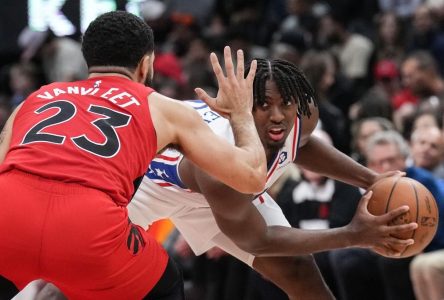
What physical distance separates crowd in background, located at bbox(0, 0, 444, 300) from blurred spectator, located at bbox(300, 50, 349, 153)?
11 mm

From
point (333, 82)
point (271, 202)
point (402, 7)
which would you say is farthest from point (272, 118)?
point (402, 7)

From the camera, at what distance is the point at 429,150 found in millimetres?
6879

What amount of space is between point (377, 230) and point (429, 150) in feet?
8.76

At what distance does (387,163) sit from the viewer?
21.0 feet

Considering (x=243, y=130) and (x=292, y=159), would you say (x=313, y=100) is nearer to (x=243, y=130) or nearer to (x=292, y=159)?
(x=292, y=159)

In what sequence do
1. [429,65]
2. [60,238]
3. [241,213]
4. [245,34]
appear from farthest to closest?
[245,34]
[429,65]
[241,213]
[60,238]

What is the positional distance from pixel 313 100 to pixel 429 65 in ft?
11.9

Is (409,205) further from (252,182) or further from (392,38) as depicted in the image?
(392,38)

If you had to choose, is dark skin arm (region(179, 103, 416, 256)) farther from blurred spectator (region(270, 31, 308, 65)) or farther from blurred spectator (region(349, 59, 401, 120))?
blurred spectator (region(270, 31, 308, 65))

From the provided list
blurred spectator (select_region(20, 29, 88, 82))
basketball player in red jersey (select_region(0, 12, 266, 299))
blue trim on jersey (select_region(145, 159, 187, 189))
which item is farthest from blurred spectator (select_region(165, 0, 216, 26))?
basketball player in red jersey (select_region(0, 12, 266, 299))

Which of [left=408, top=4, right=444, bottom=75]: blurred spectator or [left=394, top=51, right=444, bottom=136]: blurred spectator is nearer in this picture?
[left=394, top=51, right=444, bottom=136]: blurred spectator

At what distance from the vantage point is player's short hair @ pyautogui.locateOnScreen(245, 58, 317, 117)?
14.8 feet

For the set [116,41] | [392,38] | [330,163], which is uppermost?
[116,41]

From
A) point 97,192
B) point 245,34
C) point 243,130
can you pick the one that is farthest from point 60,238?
point 245,34
